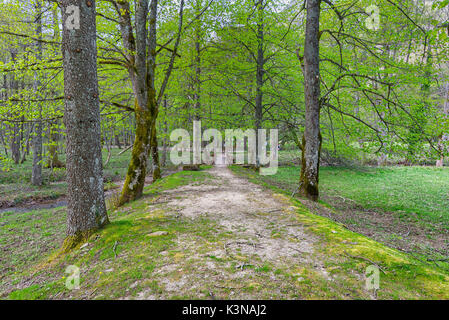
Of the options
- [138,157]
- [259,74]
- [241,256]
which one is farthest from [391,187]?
[138,157]

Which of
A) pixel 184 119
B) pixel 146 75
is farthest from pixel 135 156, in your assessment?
pixel 184 119

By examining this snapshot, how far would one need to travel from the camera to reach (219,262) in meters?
2.92

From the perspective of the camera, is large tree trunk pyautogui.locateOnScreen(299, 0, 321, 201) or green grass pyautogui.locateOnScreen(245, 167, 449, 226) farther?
green grass pyautogui.locateOnScreen(245, 167, 449, 226)

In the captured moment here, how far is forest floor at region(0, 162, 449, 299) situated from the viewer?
2.35 m

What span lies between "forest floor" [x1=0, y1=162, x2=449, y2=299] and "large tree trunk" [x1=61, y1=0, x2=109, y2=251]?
425 millimetres

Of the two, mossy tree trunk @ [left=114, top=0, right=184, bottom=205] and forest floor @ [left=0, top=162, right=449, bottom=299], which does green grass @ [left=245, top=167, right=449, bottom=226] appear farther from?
mossy tree trunk @ [left=114, top=0, right=184, bottom=205]

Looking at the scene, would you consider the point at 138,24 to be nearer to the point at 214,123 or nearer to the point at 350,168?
the point at 214,123

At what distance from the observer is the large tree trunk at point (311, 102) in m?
7.05

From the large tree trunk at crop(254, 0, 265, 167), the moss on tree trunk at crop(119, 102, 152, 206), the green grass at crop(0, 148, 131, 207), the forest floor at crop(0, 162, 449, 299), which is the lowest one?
the green grass at crop(0, 148, 131, 207)

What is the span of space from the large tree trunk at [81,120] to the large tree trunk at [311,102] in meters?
5.74

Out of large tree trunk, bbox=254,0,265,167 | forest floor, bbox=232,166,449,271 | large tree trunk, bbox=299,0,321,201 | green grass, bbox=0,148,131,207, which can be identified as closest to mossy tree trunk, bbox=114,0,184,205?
green grass, bbox=0,148,131,207

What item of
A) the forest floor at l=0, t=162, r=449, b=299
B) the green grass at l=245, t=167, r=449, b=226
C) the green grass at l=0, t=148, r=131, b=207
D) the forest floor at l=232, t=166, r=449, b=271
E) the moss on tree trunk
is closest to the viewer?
the forest floor at l=0, t=162, r=449, b=299

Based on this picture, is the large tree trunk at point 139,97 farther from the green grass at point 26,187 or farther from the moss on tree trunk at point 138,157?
the green grass at point 26,187
